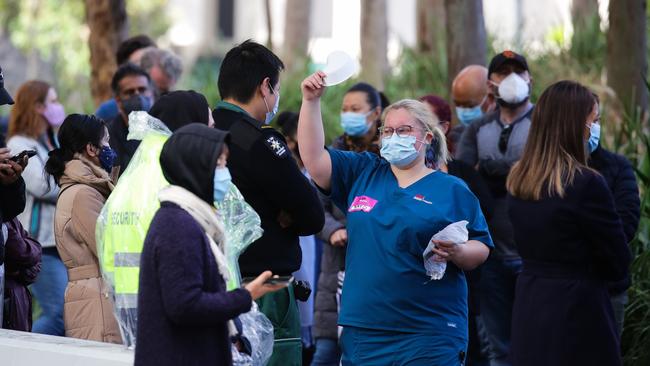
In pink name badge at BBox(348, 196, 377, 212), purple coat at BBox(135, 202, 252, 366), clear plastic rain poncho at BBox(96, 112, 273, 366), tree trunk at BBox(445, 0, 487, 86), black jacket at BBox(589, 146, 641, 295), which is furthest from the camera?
tree trunk at BBox(445, 0, 487, 86)

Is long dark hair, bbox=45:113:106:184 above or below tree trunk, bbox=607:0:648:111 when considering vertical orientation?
below

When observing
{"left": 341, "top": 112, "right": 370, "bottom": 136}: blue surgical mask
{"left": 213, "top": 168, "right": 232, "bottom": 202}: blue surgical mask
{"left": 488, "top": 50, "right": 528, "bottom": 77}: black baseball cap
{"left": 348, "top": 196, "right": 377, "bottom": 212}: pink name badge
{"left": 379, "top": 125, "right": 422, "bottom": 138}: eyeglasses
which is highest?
{"left": 488, "top": 50, "right": 528, "bottom": 77}: black baseball cap

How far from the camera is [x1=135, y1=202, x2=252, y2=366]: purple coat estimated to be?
393 centimetres

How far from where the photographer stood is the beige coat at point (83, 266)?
5.83 meters

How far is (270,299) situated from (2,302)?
6.10 ft

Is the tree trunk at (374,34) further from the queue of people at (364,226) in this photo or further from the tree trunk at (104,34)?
the queue of people at (364,226)

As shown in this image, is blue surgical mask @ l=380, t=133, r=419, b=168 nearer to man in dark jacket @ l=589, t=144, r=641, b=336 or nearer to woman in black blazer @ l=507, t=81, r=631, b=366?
woman in black blazer @ l=507, t=81, r=631, b=366

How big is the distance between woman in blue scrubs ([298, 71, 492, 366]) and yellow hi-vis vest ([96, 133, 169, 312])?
2.97 ft

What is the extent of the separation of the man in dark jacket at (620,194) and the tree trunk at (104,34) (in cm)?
780

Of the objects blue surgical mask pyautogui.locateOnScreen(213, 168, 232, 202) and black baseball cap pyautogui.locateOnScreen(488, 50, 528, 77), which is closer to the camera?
blue surgical mask pyautogui.locateOnScreen(213, 168, 232, 202)

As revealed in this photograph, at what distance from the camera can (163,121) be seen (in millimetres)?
5141

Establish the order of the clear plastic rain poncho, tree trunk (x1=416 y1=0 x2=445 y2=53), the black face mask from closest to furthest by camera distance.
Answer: the clear plastic rain poncho < the black face mask < tree trunk (x1=416 y1=0 x2=445 y2=53)

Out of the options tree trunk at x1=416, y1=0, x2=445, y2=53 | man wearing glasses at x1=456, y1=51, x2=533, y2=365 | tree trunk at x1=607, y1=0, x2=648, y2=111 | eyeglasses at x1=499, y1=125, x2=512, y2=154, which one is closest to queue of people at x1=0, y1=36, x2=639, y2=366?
man wearing glasses at x1=456, y1=51, x2=533, y2=365

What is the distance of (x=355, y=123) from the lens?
24.9ft
